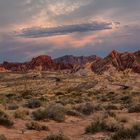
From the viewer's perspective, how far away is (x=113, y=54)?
175250 mm

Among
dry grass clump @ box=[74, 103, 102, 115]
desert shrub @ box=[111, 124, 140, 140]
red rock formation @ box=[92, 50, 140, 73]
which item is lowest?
dry grass clump @ box=[74, 103, 102, 115]

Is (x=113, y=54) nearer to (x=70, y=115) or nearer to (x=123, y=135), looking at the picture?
(x=70, y=115)

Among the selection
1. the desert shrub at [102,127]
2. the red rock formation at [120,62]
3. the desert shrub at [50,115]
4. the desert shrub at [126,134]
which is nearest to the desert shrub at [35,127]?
the desert shrub at [102,127]

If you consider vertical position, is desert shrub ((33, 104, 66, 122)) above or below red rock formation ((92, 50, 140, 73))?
below

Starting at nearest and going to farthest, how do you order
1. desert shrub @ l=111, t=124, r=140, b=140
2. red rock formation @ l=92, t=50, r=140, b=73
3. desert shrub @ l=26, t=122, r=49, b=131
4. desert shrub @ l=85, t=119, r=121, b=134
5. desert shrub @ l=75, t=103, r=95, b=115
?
desert shrub @ l=111, t=124, r=140, b=140 < desert shrub @ l=85, t=119, r=121, b=134 < desert shrub @ l=26, t=122, r=49, b=131 < desert shrub @ l=75, t=103, r=95, b=115 < red rock formation @ l=92, t=50, r=140, b=73

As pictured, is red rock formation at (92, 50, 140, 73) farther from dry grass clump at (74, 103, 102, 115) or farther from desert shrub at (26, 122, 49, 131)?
desert shrub at (26, 122, 49, 131)

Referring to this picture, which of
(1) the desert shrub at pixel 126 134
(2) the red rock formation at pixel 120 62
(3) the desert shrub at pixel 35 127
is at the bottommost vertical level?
(3) the desert shrub at pixel 35 127

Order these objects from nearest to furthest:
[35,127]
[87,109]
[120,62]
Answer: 1. [35,127]
2. [87,109]
3. [120,62]

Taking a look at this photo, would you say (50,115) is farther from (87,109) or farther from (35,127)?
(87,109)

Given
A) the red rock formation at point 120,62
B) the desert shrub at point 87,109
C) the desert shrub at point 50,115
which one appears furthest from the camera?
the red rock formation at point 120,62

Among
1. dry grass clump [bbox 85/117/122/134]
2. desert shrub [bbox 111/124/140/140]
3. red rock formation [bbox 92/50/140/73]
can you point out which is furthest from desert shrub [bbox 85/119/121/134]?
red rock formation [bbox 92/50/140/73]

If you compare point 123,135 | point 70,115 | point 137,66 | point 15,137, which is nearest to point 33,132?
point 15,137

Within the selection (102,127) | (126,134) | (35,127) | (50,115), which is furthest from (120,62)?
(126,134)

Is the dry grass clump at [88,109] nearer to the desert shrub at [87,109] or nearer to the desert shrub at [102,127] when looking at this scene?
the desert shrub at [87,109]
